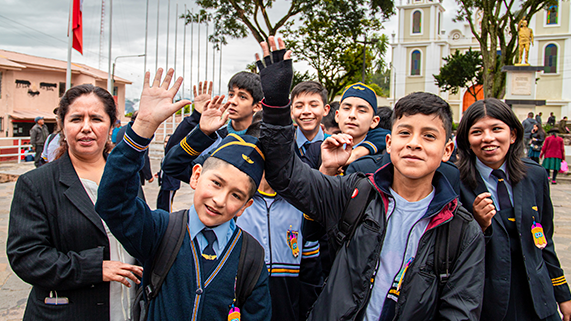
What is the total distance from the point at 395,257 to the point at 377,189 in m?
0.31

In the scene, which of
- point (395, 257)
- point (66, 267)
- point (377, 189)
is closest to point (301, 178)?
point (377, 189)

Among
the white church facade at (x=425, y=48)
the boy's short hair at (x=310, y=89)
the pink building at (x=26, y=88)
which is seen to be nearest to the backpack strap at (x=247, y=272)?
the boy's short hair at (x=310, y=89)

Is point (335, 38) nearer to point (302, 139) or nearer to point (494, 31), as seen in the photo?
point (494, 31)

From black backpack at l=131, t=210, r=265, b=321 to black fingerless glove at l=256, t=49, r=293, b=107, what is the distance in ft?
2.35

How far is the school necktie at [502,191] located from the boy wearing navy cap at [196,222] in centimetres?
145

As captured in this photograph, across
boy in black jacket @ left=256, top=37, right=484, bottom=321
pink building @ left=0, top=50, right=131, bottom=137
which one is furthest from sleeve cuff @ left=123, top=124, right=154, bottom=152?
pink building @ left=0, top=50, right=131, bottom=137

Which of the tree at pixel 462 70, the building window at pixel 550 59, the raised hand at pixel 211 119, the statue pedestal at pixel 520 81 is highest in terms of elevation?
the building window at pixel 550 59

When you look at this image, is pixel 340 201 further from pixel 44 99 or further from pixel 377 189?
pixel 44 99

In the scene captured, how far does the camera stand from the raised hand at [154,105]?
1.49m

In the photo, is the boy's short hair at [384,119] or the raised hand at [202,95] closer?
the raised hand at [202,95]

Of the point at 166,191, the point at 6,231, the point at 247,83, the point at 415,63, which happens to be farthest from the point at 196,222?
the point at 415,63

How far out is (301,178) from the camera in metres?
1.63

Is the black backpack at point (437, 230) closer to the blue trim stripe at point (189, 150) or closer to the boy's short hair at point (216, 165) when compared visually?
the boy's short hair at point (216, 165)

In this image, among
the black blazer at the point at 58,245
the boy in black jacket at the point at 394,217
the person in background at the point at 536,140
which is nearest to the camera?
the boy in black jacket at the point at 394,217
